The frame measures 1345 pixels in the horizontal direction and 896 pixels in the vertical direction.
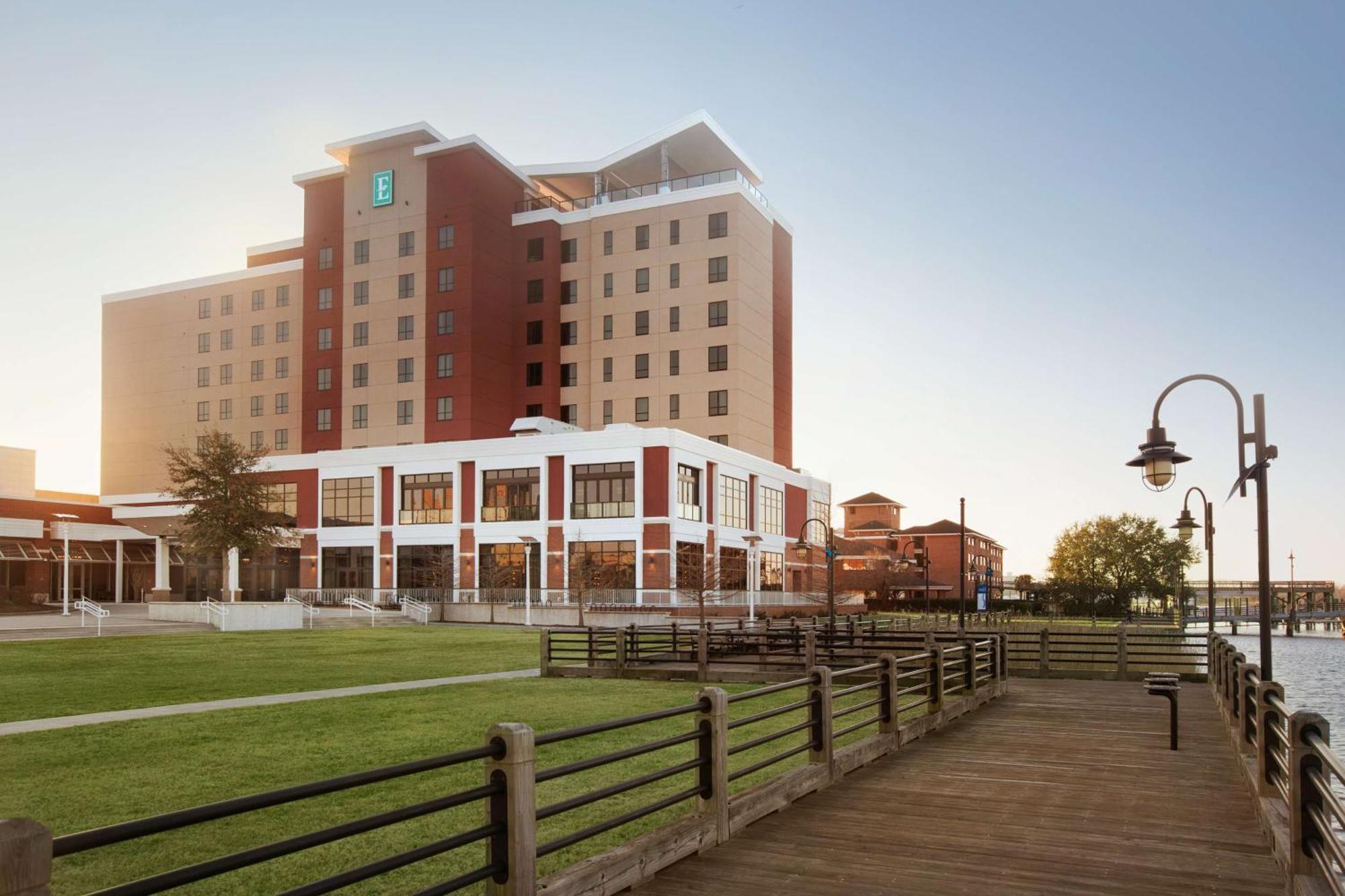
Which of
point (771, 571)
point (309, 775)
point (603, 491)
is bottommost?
point (771, 571)

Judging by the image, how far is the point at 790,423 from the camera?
289ft

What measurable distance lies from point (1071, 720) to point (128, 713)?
55.6 ft

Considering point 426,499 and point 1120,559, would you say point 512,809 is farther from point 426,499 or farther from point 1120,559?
point 1120,559

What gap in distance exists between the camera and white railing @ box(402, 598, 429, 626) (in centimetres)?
6216

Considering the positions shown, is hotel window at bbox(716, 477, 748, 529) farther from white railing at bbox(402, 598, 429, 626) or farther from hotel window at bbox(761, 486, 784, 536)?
white railing at bbox(402, 598, 429, 626)

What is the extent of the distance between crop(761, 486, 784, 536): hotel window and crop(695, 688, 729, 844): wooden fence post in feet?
228

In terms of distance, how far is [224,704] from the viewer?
2083cm

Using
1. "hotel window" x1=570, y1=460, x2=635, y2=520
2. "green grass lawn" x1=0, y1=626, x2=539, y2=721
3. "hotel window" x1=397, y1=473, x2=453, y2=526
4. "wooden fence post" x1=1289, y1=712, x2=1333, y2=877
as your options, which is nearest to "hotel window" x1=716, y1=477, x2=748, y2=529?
"hotel window" x1=570, y1=460, x2=635, y2=520

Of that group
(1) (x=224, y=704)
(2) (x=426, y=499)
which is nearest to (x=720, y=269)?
(2) (x=426, y=499)

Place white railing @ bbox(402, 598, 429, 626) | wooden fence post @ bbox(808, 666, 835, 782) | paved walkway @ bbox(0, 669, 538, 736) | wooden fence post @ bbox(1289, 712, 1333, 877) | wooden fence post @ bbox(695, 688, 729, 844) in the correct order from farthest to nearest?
white railing @ bbox(402, 598, 429, 626) → paved walkway @ bbox(0, 669, 538, 736) → wooden fence post @ bbox(808, 666, 835, 782) → wooden fence post @ bbox(695, 688, 729, 844) → wooden fence post @ bbox(1289, 712, 1333, 877)

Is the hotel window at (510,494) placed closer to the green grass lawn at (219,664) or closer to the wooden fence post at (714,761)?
the green grass lawn at (219,664)

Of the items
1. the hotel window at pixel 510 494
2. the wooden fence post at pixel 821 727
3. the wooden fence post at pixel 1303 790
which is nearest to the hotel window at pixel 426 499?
the hotel window at pixel 510 494

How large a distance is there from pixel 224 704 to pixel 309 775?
344 inches

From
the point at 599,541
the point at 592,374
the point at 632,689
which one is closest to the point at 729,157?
the point at 592,374
